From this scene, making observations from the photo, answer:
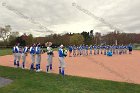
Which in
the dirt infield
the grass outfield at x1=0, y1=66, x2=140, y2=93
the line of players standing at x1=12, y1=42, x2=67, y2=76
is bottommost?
the grass outfield at x1=0, y1=66, x2=140, y2=93

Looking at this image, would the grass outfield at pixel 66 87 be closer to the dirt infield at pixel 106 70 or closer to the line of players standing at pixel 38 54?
the dirt infield at pixel 106 70

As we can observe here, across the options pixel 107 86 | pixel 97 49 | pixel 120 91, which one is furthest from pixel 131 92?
pixel 97 49

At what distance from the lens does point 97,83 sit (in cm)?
1617

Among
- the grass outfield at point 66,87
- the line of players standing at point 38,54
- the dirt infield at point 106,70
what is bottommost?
the grass outfield at point 66,87

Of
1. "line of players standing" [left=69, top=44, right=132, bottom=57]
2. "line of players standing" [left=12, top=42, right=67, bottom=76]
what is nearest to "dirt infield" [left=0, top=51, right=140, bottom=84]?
"line of players standing" [left=12, top=42, right=67, bottom=76]

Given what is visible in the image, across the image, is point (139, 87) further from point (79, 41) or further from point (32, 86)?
point (79, 41)

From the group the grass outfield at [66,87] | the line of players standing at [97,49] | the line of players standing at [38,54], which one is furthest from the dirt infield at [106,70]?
the line of players standing at [97,49]

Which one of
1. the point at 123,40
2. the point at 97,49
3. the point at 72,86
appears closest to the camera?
the point at 72,86

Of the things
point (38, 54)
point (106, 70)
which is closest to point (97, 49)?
point (106, 70)

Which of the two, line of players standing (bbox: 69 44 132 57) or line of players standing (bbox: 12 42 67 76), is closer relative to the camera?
line of players standing (bbox: 12 42 67 76)

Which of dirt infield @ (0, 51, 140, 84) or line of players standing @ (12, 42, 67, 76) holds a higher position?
line of players standing @ (12, 42, 67, 76)

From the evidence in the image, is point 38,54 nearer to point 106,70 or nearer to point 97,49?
point 106,70

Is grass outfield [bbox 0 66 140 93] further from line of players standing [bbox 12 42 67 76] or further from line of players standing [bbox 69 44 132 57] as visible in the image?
line of players standing [bbox 69 44 132 57]

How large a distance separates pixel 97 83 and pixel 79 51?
1232 inches
